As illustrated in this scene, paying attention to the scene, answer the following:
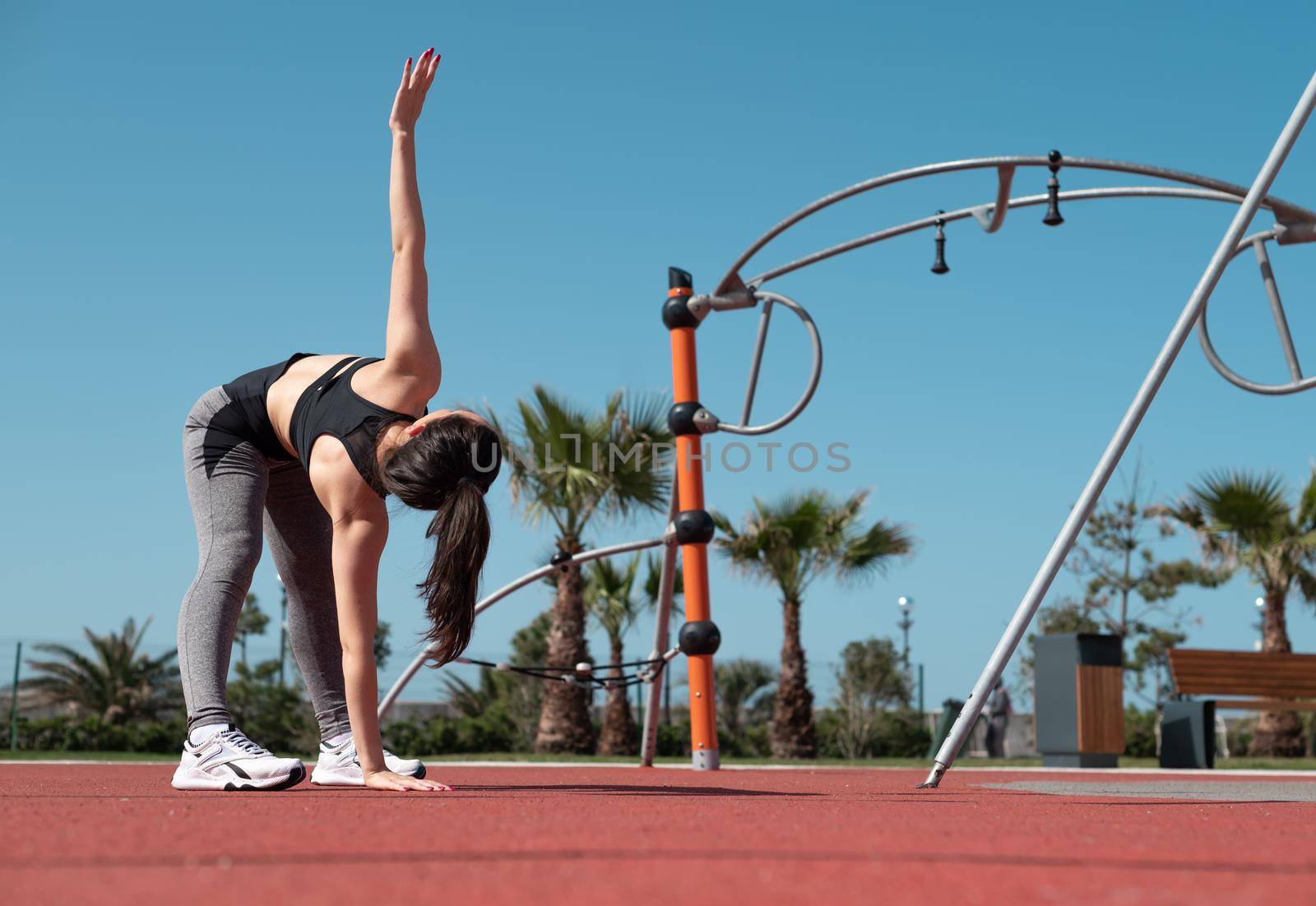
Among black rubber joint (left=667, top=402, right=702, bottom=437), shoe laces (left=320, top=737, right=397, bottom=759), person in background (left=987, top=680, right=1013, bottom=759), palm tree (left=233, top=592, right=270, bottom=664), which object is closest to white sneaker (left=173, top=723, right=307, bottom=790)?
shoe laces (left=320, top=737, right=397, bottom=759)

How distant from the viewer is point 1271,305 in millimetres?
5562

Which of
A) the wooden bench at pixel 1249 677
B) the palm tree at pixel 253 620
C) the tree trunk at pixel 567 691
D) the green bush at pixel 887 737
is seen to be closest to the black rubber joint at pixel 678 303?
the tree trunk at pixel 567 691

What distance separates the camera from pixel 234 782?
3156 mm

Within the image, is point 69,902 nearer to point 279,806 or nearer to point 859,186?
point 279,806

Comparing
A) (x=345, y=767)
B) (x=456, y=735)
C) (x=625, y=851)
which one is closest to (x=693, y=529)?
(x=345, y=767)

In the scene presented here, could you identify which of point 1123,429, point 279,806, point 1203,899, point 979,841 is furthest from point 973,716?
point 1203,899

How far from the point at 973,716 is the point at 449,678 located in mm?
13491

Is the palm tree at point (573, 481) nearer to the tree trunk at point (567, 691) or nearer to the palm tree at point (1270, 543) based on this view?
the tree trunk at point (567, 691)

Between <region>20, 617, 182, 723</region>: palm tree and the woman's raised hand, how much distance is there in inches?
582

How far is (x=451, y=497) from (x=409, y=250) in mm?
728

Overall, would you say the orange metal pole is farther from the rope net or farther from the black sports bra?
the black sports bra

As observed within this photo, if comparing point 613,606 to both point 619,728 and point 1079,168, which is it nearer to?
point 619,728

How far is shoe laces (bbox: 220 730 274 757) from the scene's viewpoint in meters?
3.24

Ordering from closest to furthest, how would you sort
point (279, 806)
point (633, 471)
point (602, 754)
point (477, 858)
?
point (477, 858) → point (279, 806) → point (633, 471) → point (602, 754)
